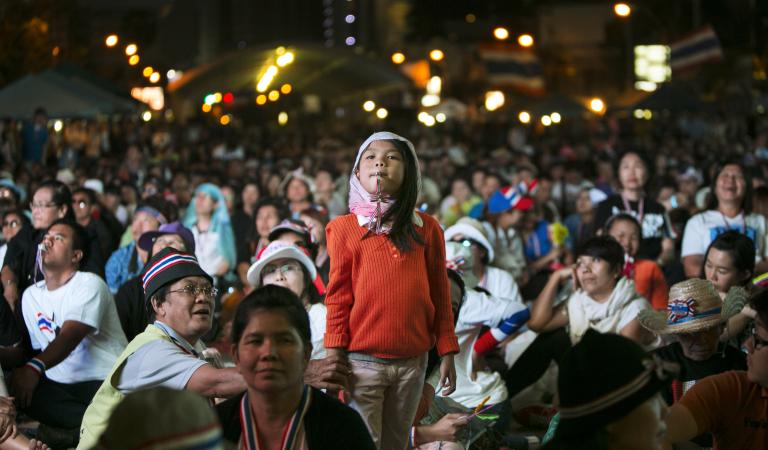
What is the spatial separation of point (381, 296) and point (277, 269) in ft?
5.94

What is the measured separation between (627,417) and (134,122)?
34.8m

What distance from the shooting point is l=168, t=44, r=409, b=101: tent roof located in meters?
37.6

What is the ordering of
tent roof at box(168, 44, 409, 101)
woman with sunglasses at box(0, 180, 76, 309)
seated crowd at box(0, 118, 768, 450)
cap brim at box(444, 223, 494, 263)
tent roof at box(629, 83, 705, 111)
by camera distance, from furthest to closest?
tent roof at box(168, 44, 409, 101), tent roof at box(629, 83, 705, 111), cap brim at box(444, 223, 494, 263), woman with sunglasses at box(0, 180, 76, 309), seated crowd at box(0, 118, 768, 450)

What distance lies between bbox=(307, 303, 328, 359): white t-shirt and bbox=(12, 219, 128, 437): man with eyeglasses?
4.21 feet

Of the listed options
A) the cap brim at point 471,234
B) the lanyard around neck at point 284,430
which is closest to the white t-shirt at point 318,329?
the cap brim at point 471,234

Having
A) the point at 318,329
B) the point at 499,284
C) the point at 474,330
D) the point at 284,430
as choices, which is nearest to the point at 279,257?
the point at 318,329

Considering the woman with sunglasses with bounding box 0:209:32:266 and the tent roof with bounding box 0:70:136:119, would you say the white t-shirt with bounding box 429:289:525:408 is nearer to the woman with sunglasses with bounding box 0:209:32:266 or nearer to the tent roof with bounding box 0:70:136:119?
the woman with sunglasses with bounding box 0:209:32:266

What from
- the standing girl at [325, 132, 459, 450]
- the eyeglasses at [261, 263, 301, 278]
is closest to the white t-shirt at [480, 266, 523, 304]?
the eyeglasses at [261, 263, 301, 278]

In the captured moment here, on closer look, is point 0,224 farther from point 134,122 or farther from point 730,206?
point 134,122

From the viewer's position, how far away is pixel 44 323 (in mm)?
7398

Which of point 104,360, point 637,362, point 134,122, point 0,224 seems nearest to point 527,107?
point 134,122

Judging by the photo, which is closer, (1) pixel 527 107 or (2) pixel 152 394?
(2) pixel 152 394

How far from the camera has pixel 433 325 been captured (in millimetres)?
5816

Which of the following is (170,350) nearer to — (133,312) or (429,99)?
(133,312)
